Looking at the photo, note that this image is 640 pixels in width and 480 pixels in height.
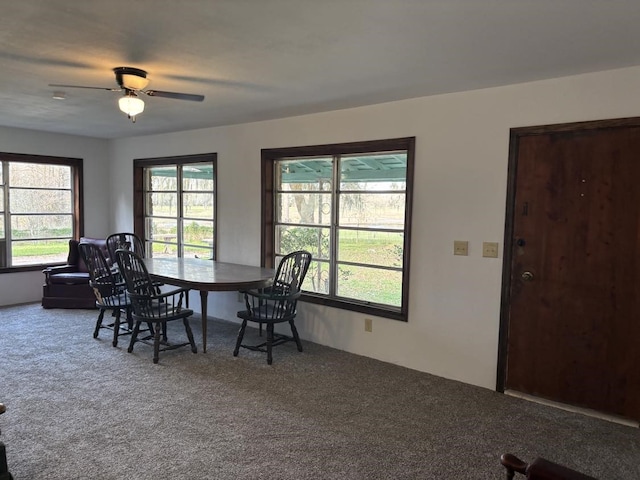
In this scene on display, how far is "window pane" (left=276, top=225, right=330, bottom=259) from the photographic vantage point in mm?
4586

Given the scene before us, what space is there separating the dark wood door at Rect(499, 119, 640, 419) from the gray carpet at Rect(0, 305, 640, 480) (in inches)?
9.7

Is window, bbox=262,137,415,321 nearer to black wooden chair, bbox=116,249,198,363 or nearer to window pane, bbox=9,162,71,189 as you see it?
black wooden chair, bbox=116,249,198,363

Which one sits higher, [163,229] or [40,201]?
[40,201]

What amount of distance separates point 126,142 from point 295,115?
3255mm

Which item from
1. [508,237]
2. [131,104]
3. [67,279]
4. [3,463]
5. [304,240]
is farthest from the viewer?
[67,279]

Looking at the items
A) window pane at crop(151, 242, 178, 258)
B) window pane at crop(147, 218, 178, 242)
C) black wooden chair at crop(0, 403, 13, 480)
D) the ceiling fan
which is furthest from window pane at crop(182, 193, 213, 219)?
black wooden chair at crop(0, 403, 13, 480)

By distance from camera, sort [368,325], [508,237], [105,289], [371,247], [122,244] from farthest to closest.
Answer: [122,244] → [105,289] → [371,247] → [368,325] → [508,237]

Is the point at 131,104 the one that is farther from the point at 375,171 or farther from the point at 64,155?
the point at 64,155

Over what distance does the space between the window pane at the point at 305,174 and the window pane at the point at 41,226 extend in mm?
3630

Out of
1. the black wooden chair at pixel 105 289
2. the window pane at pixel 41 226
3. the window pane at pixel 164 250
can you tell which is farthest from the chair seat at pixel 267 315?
the window pane at pixel 41 226

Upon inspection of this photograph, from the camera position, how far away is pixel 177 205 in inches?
234

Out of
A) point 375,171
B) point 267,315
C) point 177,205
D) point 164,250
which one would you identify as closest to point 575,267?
point 375,171

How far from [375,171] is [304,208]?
962mm

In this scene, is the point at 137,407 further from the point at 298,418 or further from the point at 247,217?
the point at 247,217
